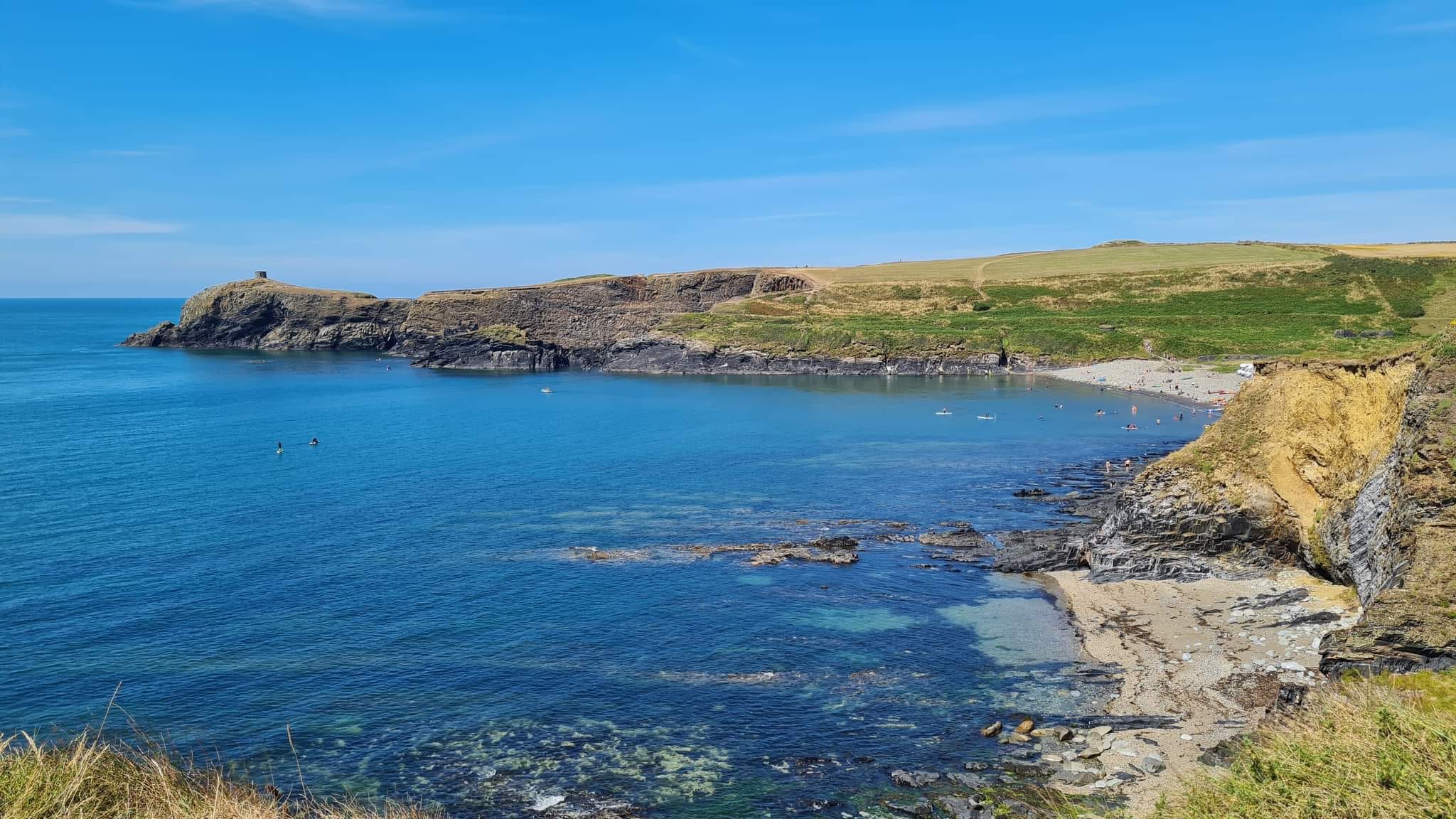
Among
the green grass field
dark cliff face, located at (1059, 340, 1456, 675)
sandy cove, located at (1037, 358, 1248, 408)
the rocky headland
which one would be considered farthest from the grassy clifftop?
the green grass field

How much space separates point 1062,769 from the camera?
92.4 ft

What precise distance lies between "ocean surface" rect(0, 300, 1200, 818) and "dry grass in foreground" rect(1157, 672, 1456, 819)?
12168 mm

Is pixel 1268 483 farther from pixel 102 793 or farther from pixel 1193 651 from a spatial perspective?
pixel 102 793

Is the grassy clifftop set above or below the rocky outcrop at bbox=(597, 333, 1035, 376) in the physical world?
below

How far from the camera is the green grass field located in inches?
5733

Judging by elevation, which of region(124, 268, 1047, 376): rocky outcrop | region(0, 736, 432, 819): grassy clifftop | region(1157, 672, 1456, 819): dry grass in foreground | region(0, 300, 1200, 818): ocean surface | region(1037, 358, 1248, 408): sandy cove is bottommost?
region(0, 300, 1200, 818): ocean surface

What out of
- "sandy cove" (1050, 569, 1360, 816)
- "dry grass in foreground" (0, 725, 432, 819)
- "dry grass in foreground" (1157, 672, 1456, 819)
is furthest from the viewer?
"sandy cove" (1050, 569, 1360, 816)

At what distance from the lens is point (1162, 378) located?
130 meters

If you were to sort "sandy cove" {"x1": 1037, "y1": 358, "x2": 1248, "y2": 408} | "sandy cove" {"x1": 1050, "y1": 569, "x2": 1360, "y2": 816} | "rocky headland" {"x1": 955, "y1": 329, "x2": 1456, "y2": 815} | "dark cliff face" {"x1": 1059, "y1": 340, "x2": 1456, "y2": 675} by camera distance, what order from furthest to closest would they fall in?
"sandy cove" {"x1": 1037, "y1": 358, "x2": 1248, "y2": 408}
"sandy cove" {"x1": 1050, "y1": 569, "x2": 1360, "y2": 816}
"rocky headland" {"x1": 955, "y1": 329, "x2": 1456, "y2": 815}
"dark cliff face" {"x1": 1059, "y1": 340, "x2": 1456, "y2": 675}

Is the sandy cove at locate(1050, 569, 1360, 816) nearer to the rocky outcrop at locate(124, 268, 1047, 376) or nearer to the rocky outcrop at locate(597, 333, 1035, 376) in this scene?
the rocky outcrop at locate(597, 333, 1035, 376)

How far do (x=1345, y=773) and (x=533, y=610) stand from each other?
1352 inches

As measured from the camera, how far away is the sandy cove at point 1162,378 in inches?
4564

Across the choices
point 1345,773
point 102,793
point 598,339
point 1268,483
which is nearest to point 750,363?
point 598,339

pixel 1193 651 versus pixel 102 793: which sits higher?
pixel 102 793
